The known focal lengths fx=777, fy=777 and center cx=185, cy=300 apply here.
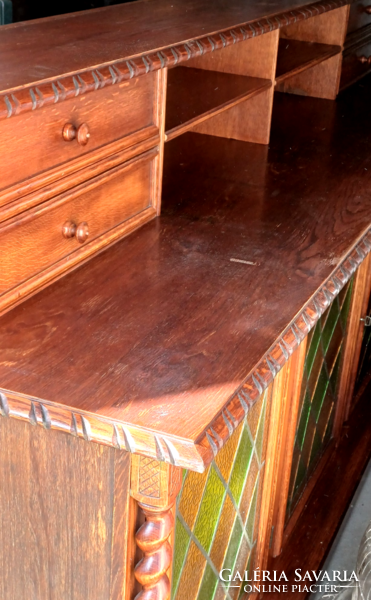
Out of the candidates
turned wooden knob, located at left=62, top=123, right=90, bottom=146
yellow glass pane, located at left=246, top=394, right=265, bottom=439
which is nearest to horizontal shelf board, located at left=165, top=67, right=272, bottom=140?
turned wooden knob, located at left=62, top=123, right=90, bottom=146

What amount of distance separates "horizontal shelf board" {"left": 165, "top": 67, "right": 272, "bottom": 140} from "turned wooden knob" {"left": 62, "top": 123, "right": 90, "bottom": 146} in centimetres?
31

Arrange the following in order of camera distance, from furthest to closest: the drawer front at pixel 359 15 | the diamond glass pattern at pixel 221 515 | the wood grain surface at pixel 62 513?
the drawer front at pixel 359 15, the diamond glass pattern at pixel 221 515, the wood grain surface at pixel 62 513

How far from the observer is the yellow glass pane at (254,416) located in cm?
131

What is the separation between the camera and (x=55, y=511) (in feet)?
3.53

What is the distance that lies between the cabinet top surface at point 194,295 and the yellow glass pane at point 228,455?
19 cm

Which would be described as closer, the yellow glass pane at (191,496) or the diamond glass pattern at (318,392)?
the yellow glass pane at (191,496)

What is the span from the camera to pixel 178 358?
3.58 feet

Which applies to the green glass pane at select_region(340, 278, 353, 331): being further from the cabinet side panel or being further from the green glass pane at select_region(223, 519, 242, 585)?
the cabinet side panel

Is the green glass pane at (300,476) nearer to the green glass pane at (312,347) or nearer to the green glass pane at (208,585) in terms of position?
the green glass pane at (312,347)

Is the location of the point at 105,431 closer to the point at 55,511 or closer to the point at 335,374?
the point at 55,511

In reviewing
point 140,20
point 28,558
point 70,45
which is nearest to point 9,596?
point 28,558

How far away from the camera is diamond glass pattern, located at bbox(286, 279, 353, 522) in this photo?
1640 mm

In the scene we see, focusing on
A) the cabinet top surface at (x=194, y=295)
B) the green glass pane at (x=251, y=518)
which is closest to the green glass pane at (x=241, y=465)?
the green glass pane at (x=251, y=518)

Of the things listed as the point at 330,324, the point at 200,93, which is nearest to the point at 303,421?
the point at 330,324
